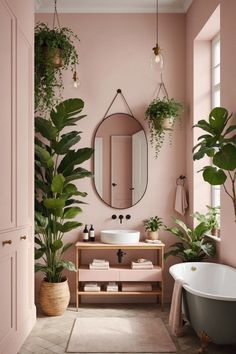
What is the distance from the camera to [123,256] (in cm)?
467

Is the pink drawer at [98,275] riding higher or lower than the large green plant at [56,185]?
lower

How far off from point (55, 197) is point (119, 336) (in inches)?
60.7

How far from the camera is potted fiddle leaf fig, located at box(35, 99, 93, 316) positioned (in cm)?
400

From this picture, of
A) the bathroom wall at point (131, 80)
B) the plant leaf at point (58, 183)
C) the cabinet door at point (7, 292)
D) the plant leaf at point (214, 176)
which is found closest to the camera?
the cabinet door at point (7, 292)

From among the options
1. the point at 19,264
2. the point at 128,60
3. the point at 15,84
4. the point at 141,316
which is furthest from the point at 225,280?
the point at 128,60

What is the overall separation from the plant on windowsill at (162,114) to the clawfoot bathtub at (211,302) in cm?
160

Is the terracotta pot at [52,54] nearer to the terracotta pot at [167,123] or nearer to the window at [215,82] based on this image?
the terracotta pot at [167,123]

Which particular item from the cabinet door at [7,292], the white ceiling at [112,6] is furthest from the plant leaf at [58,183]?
the white ceiling at [112,6]

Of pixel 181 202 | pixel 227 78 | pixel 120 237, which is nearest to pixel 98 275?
pixel 120 237

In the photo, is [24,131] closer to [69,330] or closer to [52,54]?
[52,54]

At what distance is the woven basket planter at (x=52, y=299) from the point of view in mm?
4027

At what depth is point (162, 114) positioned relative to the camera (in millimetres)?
4395

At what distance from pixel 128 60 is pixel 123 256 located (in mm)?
2348

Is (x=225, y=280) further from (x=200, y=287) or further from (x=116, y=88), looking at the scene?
(x=116, y=88)
